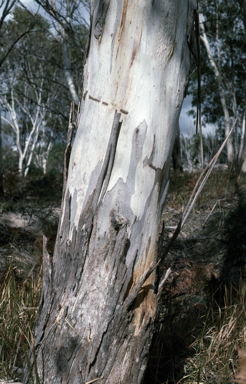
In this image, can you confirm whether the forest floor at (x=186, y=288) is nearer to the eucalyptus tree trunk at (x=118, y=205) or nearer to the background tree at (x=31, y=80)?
the eucalyptus tree trunk at (x=118, y=205)

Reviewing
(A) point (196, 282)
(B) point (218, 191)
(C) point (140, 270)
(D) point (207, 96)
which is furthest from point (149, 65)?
(D) point (207, 96)

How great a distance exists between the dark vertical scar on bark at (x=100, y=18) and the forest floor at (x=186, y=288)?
1.00m

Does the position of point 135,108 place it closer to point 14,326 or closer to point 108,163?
point 108,163

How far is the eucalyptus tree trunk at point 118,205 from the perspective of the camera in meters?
1.05

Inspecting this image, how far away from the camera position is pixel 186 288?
2471 millimetres

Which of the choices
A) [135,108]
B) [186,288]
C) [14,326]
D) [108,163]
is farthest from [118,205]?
[186,288]

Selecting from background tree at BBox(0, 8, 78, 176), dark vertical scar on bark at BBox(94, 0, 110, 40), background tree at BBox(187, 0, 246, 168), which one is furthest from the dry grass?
background tree at BBox(0, 8, 78, 176)

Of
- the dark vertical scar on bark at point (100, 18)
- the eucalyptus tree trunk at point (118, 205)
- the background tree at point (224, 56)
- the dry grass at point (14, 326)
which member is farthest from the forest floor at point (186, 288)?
the background tree at point (224, 56)

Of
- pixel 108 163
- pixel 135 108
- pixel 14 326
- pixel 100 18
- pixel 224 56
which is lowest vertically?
pixel 14 326

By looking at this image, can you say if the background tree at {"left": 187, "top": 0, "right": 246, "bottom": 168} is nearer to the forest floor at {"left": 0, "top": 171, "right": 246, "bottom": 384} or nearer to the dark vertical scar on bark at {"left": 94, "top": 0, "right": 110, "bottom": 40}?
the forest floor at {"left": 0, "top": 171, "right": 246, "bottom": 384}

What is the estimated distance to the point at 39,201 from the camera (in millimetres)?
5320

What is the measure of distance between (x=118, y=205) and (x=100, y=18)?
2.54ft

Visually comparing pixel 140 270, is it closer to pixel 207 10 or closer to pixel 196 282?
pixel 196 282

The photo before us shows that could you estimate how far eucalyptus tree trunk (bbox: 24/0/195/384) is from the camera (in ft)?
3.45
